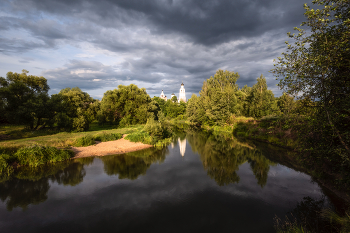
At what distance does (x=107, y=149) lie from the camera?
2141 cm

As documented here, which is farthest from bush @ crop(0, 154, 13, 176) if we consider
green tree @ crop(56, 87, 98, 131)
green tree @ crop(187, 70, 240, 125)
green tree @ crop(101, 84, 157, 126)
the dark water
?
green tree @ crop(187, 70, 240, 125)

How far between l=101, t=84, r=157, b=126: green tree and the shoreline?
16.9 m

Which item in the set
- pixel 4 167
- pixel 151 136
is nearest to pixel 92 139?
pixel 151 136

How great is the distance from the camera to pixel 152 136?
26891mm

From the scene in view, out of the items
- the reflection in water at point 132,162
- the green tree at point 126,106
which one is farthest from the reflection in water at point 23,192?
the green tree at point 126,106

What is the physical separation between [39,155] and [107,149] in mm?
6940

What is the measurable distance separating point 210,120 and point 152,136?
25.7 m

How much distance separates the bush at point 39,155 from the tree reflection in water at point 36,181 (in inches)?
25.4

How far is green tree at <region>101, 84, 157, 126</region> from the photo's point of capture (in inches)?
1617

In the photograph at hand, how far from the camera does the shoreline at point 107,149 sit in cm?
1989

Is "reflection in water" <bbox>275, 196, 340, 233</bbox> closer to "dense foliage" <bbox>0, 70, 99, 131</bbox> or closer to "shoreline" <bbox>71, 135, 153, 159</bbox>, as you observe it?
"shoreline" <bbox>71, 135, 153, 159</bbox>

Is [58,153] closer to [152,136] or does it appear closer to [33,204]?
[33,204]

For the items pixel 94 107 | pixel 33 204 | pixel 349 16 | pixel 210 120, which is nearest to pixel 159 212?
pixel 33 204

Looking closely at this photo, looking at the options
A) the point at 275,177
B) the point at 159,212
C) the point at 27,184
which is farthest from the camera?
the point at 275,177
